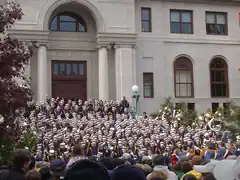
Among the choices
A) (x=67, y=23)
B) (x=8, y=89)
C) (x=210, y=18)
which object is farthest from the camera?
(x=210, y=18)

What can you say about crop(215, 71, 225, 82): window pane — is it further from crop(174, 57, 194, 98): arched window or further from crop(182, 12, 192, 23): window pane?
crop(182, 12, 192, 23): window pane

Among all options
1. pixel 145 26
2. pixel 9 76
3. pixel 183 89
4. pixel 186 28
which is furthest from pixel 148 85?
pixel 9 76

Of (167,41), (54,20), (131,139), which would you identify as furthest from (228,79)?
(131,139)

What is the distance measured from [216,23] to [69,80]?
496 inches

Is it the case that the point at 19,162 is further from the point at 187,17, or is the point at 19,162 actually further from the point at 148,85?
the point at 187,17

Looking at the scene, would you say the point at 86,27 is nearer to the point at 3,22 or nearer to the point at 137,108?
the point at 137,108

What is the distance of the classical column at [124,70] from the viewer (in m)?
28.0

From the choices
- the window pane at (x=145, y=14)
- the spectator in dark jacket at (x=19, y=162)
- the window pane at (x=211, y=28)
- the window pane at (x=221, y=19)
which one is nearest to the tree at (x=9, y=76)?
the spectator in dark jacket at (x=19, y=162)

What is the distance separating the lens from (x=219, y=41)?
106 feet

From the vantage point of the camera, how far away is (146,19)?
30922 mm

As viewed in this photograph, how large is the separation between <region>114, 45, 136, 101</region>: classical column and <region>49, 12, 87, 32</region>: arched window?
3460 millimetres

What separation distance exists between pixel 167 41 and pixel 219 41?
14.5ft

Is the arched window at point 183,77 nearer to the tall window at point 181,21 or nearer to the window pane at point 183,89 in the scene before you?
the window pane at point 183,89

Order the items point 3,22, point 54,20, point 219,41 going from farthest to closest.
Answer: point 219,41 < point 54,20 < point 3,22
